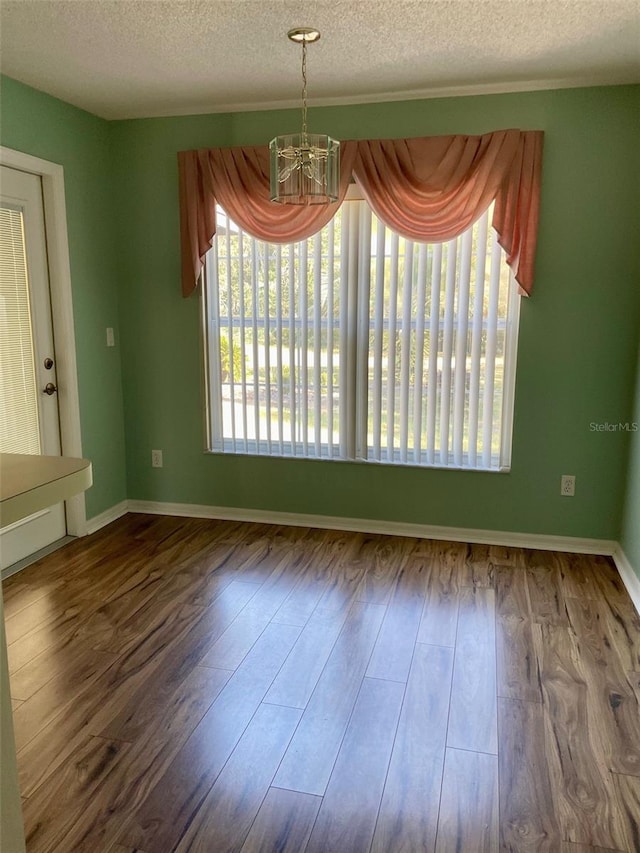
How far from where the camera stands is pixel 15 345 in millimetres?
3230

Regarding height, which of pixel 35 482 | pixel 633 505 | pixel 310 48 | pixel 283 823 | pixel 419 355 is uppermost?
pixel 310 48

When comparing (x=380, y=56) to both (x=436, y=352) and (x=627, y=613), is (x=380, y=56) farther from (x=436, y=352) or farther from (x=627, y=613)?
(x=627, y=613)

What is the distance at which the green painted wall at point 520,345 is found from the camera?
319cm

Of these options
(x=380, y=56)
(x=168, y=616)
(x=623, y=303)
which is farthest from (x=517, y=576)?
(x=380, y=56)

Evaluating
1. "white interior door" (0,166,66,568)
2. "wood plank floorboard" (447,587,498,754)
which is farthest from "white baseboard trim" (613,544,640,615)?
"white interior door" (0,166,66,568)

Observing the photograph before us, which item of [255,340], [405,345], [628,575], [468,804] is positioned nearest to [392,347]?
[405,345]

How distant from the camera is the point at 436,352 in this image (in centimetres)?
350

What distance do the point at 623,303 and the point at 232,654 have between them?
2.67 meters

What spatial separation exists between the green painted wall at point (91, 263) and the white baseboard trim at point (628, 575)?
3113mm

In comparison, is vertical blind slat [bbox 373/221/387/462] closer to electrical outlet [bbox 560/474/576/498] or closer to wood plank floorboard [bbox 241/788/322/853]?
electrical outlet [bbox 560/474/576/498]

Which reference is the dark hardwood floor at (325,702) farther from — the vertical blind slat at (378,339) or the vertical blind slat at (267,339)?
the vertical blind slat at (267,339)

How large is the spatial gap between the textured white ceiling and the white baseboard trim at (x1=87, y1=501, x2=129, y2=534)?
248cm

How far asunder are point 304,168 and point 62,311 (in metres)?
1.91

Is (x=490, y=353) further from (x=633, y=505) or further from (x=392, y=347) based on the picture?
(x=633, y=505)
